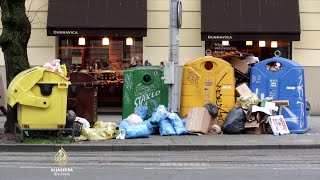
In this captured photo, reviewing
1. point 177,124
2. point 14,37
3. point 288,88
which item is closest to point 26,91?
point 14,37

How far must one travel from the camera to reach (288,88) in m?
12.9

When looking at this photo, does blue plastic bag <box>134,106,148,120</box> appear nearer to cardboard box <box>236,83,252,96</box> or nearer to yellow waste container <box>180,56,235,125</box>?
yellow waste container <box>180,56,235,125</box>

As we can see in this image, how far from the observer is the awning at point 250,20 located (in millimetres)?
16297

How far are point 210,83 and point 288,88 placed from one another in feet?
6.08

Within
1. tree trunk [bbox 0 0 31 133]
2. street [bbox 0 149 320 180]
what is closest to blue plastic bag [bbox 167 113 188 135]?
street [bbox 0 149 320 180]

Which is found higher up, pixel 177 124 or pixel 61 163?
pixel 177 124

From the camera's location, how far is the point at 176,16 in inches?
509

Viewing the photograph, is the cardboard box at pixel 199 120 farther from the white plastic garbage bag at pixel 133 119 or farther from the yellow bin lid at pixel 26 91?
the yellow bin lid at pixel 26 91

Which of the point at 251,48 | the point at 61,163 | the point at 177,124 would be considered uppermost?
the point at 251,48

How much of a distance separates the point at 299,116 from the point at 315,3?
559 centimetres

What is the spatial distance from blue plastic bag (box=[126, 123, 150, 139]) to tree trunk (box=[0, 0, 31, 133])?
2.57 m

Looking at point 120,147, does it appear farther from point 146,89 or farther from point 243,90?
point 243,90

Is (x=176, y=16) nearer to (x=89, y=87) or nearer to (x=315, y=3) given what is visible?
(x=89, y=87)

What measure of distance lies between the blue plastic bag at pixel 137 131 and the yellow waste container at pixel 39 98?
1.50 m
